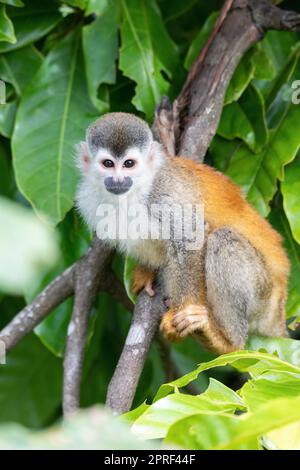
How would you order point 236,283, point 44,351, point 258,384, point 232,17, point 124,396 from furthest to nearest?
point 44,351 < point 232,17 < point 236,283 < point 124,396 < point 258,384

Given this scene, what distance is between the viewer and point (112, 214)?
12.0 ft

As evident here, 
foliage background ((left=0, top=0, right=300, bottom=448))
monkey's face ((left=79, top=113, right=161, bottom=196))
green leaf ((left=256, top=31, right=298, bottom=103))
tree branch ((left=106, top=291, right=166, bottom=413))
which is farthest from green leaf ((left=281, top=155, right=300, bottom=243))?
tree branch ((left=106, top=291, right=166, bottom=413))

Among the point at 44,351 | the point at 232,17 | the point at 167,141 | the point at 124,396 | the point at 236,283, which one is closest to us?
the point at 124,396

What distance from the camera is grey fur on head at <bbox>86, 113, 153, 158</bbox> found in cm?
353

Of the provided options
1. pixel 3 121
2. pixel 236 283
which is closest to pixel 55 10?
pixel 3 121

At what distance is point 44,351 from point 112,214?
5.61ft

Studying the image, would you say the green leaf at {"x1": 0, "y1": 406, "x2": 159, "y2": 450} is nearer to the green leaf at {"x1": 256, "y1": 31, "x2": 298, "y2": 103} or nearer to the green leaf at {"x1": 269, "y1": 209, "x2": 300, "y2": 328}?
the green leaf at {"x1": 269, "y1": 209, "x2": 300, "y2": 328}

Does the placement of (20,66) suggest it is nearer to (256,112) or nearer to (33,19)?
(33,19)

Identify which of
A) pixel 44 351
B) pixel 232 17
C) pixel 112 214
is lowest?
pixel 44 351

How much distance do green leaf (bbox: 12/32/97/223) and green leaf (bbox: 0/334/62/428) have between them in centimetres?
150

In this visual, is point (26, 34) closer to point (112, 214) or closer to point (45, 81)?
point (45, 81)

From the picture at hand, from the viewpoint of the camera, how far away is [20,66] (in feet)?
14.5

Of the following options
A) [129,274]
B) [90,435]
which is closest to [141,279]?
[129,274]

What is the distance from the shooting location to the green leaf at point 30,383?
4.94 metres
